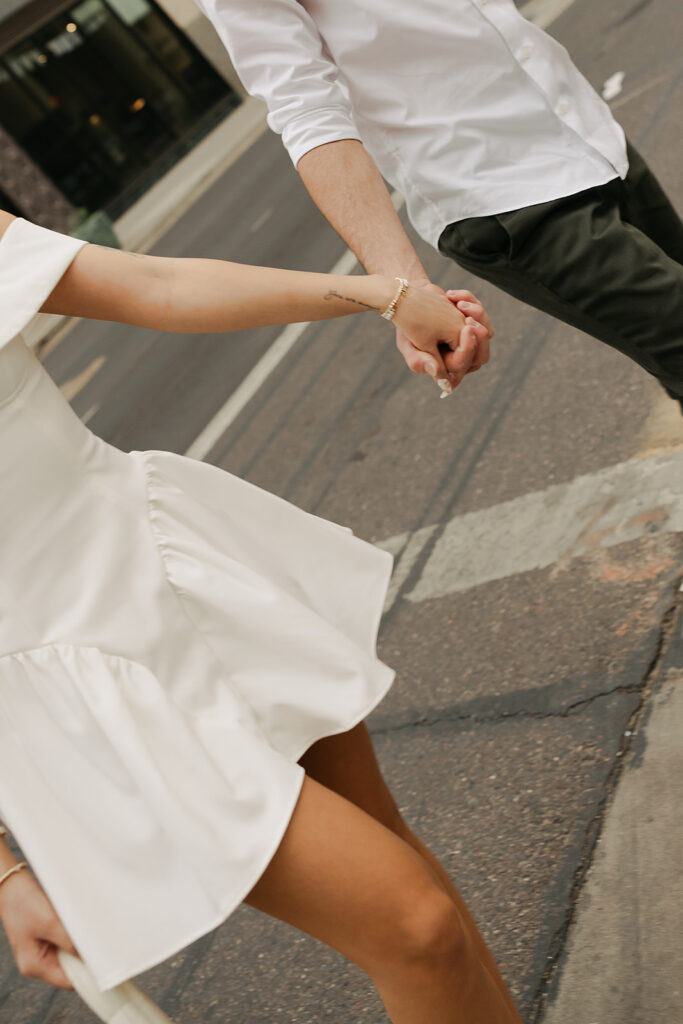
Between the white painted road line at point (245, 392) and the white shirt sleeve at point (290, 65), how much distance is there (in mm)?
4114

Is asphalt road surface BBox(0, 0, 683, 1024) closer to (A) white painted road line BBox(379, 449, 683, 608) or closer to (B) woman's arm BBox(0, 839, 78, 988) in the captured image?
(A) white painted road line BBox(379, 449, 683, 608)

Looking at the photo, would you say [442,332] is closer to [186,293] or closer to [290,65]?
[186,293]

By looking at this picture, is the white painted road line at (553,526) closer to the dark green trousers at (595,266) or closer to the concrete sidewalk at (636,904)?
the concrete sidewalk at (636,904)

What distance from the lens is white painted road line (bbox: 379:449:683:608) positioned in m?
3.55

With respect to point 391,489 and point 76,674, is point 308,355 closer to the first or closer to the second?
point 391,489

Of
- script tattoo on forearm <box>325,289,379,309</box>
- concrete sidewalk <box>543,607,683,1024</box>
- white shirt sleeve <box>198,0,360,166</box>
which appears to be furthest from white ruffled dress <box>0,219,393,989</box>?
concrete sidewalk <box>543,607,683,1024</box>

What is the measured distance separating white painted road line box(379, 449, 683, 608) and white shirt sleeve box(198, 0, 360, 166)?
1762 millimetres

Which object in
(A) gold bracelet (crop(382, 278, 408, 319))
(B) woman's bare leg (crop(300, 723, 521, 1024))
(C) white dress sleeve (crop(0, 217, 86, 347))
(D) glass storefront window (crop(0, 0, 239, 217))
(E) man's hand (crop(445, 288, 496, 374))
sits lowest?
(D) glass storefront window (crop(0, 0, 239, 217))

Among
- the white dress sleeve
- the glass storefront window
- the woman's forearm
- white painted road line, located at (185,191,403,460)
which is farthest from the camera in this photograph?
the glass storefront window

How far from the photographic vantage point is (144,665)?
1.60 meters

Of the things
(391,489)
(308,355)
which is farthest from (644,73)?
(391,489)

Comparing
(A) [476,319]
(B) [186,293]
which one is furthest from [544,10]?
(B) [186,293]

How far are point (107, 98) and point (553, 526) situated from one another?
20254 millimetres

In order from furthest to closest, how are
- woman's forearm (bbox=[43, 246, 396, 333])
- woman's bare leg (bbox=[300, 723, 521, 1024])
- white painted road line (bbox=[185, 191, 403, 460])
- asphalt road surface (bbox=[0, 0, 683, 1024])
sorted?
white painted road line (bbox=[185, 191, 403, 460]) < asphalt road surface (bbox=[0, 0, 683, 1024]) < woman's bare leg (bbox=[300, 723, 521, 1024]) < woman's forearm (bbox=[43, 246, 396, 333])
